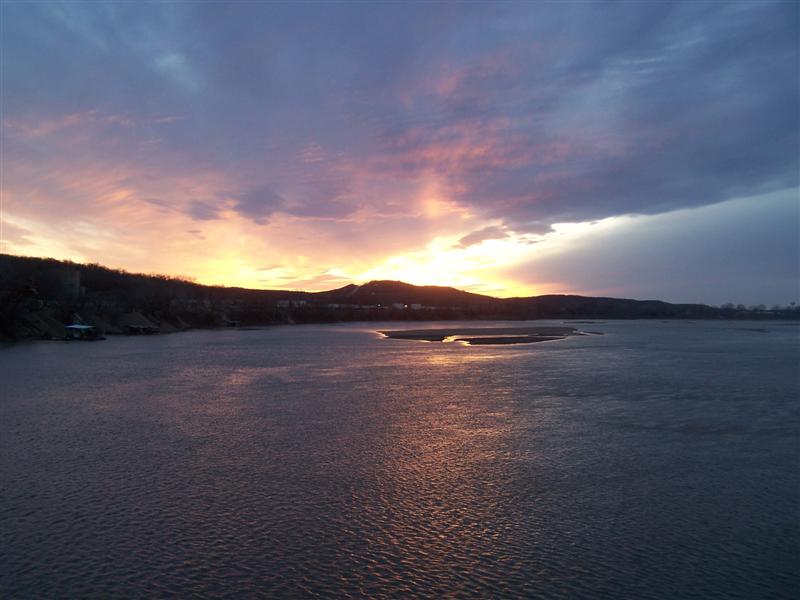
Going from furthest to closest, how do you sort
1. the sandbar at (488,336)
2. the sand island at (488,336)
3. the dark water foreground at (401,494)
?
the sandbar at (488,336) → the sand island at (488,336) → the dark water foreground at (401,494)

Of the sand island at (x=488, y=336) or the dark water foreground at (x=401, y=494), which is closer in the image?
the dark water foreground at (x=401, y=494)

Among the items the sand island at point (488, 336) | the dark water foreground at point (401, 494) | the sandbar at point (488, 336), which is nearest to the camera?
the dark water foreground at point (401, 494)

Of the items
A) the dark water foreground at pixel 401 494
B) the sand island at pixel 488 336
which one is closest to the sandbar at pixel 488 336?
the sand island at pixel 488 336

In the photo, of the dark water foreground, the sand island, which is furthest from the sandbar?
the dark water foreground

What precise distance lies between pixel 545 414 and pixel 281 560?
470 inches

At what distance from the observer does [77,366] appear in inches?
1326

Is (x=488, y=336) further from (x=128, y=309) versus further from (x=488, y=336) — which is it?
(x=128, y=309)

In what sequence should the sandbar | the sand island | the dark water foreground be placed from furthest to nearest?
1. the sandbar
2. the sand island
3. the dark water foreground

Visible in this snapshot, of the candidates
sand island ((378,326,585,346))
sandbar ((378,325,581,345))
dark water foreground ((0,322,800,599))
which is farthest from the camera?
sandbar ((378,325,581,345))

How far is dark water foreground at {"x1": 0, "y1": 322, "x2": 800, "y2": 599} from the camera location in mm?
→ 7473

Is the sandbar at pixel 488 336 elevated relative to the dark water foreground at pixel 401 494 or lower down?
elevated

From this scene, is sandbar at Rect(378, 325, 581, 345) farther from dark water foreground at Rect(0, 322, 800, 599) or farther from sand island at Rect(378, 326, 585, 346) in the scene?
dark water foreground at Rect(0, 322, 800, 599)

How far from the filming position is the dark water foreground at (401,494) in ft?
24.5

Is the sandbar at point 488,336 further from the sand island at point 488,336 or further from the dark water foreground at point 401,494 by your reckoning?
the dark water foreground at point 401,494
